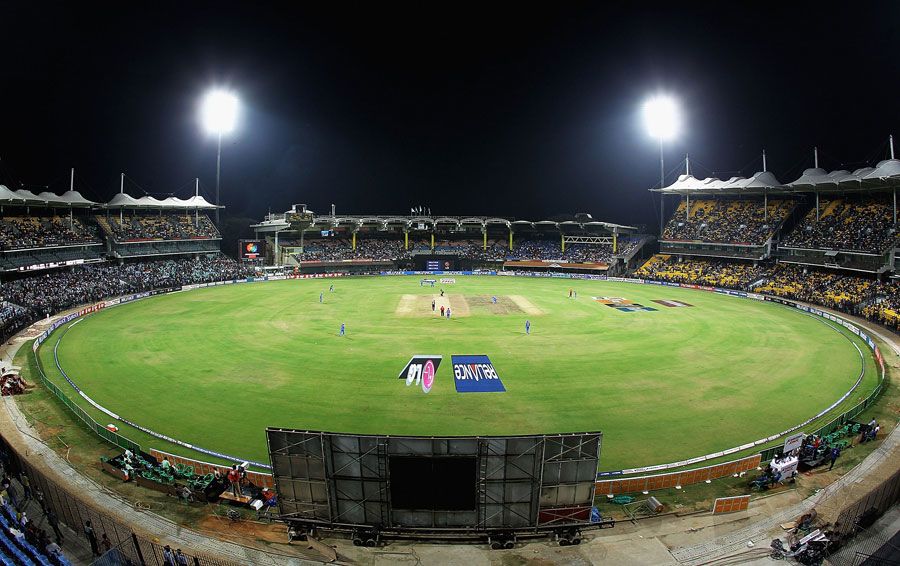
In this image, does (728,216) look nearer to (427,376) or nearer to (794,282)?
(794,282)

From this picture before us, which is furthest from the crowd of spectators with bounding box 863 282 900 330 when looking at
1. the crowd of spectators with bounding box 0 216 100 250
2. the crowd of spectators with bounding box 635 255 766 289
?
the crowd of spectators with bounding box 0 216 100 250

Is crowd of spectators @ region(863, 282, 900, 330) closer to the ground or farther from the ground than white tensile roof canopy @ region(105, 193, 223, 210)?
closer to the ground

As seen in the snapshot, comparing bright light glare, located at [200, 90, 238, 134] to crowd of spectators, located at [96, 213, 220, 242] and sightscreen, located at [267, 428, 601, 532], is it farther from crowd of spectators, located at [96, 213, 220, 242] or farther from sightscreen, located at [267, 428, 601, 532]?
sightscreen, located at [267, 428, 601, 532]

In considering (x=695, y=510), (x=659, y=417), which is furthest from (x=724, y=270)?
(x=695, y=510)

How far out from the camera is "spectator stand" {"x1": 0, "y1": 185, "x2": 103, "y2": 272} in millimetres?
55281

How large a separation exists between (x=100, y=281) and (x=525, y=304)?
51.5 m

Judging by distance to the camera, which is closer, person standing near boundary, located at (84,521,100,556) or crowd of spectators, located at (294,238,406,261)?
person standing near boundary, located at (84,521,100,556)

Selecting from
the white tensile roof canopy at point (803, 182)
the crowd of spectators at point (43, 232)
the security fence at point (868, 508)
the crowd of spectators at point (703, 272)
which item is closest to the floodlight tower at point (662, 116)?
the white tensile roof canopy at point (803, 182)

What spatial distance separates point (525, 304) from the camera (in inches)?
2173

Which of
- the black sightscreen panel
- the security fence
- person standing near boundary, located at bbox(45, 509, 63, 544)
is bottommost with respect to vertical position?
person standing near boundary, located at bbox(45, 509, 63, 544)

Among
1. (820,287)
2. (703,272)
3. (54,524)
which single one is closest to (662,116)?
(703,272)

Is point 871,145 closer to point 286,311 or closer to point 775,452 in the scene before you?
point 775,452

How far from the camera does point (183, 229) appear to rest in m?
81.9

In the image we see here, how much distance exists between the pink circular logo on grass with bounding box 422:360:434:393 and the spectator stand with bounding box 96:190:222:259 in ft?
202
